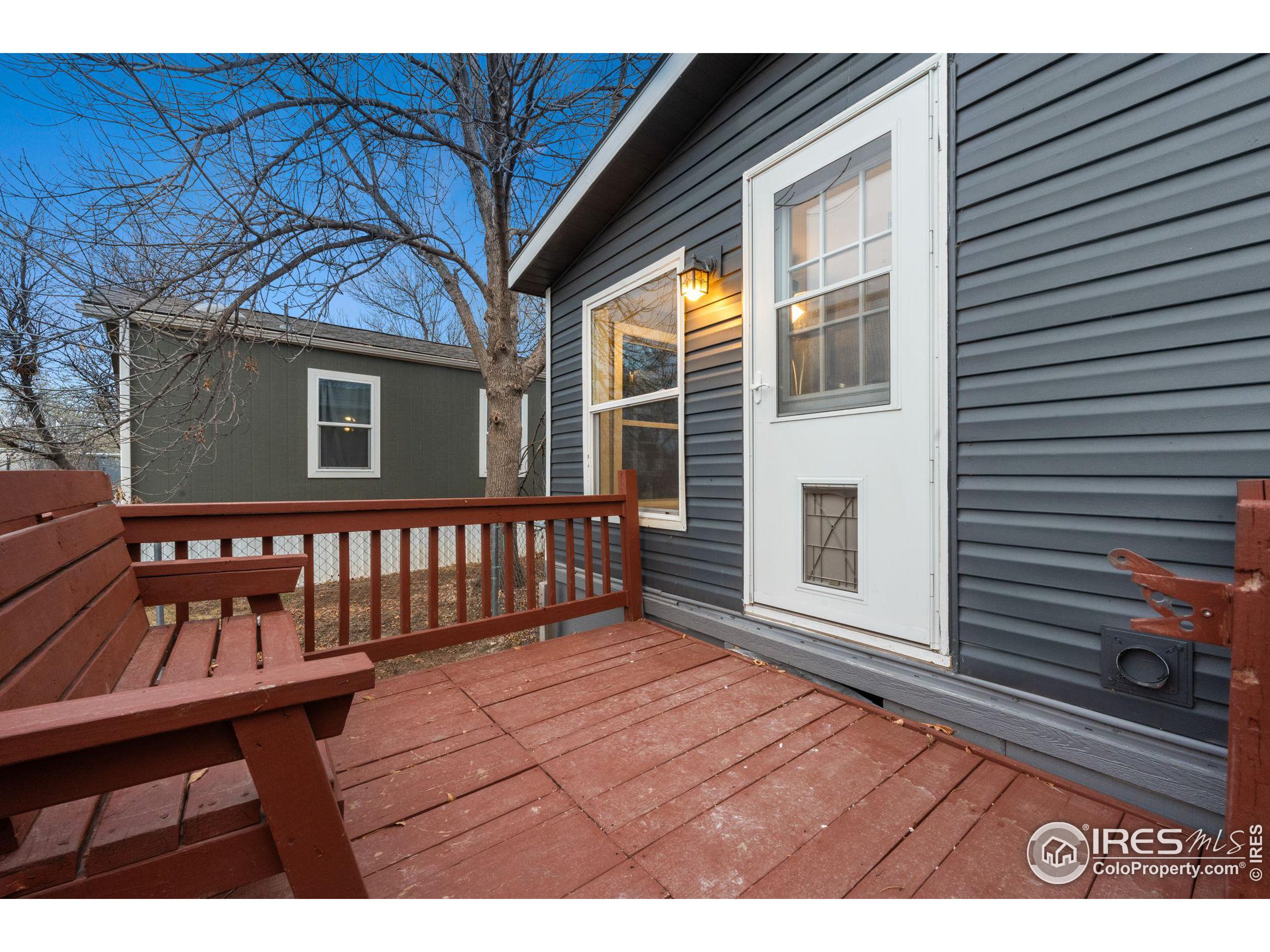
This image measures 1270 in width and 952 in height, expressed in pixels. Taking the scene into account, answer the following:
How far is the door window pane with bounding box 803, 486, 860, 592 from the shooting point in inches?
86.7

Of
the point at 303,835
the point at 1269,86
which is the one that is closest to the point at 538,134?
the point at 1269,86

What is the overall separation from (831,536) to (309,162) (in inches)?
188

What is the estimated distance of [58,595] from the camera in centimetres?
108

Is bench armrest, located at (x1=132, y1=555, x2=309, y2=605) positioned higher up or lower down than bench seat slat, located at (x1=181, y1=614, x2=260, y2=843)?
higher up

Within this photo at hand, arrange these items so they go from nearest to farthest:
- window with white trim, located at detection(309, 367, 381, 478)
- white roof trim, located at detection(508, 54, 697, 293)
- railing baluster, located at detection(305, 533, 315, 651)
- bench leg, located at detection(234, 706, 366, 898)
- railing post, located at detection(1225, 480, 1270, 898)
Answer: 1. bench leg, located at detection(234, 706, 366, 898)
2. railing post, located at detection(1225, 480, 1270, 898)
3. railing baluster, located at detection(305, 533, 315, 651)
4. white roof trim, located at detection(508, 54, 697, 293)
5. window with white trim, located at detection(309, 367, 381, 478)

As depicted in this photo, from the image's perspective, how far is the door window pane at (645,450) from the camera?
317 cm

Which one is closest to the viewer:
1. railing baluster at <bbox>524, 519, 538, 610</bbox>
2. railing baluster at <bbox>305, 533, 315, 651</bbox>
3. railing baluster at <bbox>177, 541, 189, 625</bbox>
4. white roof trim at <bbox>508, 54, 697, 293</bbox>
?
railing baluster at <bbox>177, 541, 189, 625</bbox>

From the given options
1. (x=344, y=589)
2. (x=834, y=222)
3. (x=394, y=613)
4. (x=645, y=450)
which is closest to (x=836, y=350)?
(x=834, y=222)

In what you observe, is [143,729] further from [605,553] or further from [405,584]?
[605,553]

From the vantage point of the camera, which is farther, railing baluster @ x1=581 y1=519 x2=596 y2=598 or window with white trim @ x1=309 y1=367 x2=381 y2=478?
window with white trim @ x1=309 y1=367 x2=381 y2=478

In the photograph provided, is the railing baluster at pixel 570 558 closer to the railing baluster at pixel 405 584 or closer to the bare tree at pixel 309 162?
the railing baluster at pixel 405 584

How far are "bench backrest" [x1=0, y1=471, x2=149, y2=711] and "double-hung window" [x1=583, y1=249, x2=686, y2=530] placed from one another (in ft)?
7.81

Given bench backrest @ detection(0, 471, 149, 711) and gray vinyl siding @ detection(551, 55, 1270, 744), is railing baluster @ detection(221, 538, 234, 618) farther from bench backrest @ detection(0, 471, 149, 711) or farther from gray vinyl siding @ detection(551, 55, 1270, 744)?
gray vinyl siding @ detection(551, 55, 1270, 744)

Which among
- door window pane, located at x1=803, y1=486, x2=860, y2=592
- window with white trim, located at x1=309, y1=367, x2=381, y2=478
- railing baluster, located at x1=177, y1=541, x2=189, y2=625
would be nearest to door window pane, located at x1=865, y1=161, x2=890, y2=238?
door window pane, located at x1=803, y1=486, x2=860, y2=592
